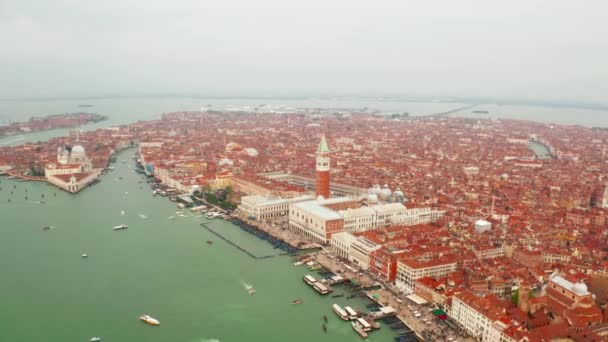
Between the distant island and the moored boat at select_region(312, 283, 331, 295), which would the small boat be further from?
the distant island

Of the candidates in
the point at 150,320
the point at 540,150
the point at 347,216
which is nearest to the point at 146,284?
the point at 150,320

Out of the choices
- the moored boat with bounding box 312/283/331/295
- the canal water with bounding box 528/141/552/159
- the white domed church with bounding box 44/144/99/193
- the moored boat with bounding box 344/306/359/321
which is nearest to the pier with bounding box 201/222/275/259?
the moored boat with bounding box 312/283/331/295

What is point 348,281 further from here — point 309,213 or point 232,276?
point 309,213

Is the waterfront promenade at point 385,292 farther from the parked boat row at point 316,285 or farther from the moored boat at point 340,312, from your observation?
the moored boat at point 340,312

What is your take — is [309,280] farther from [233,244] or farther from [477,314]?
[477,314]

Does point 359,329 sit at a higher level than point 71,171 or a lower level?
lower

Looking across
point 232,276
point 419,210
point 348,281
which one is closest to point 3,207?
point 232,276
